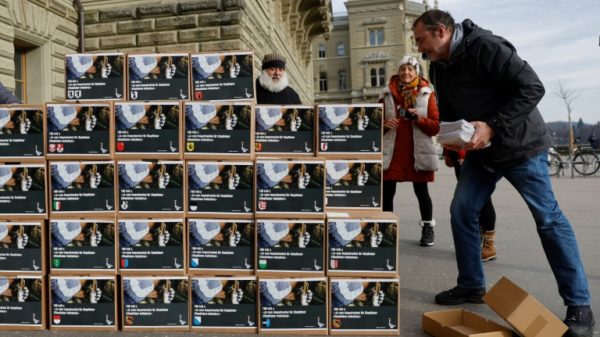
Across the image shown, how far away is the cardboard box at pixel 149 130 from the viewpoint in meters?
3.17

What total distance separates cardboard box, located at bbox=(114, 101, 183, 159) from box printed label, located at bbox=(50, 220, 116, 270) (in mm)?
481

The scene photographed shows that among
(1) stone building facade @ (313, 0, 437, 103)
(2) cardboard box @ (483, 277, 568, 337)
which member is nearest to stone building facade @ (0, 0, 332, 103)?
(2) cardboard box @ (483, 277, 568, 337)

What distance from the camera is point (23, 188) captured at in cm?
317

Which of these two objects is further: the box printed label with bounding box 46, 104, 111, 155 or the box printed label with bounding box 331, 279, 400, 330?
the box printed label with bounding box 46, 104, 111, 155

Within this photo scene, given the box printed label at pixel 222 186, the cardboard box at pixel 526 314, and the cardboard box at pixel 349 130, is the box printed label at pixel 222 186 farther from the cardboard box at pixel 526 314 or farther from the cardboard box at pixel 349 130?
the cardboard box at pixel 526 314

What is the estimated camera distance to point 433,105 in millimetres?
5113

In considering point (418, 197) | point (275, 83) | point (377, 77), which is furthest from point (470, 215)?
point (377, 77)

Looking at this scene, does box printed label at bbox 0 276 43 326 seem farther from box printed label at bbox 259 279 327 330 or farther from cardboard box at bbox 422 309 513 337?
cardboard box at bbox 422 309 513 337

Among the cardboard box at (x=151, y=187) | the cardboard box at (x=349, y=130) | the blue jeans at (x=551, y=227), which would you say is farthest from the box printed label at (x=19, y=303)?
the blue jeans at (x=551, y=227)

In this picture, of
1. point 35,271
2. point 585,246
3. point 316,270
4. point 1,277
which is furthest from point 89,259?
point 585,246

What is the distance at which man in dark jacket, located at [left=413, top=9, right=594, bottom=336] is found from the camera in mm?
Result: 2896

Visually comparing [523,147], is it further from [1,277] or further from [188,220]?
[1,277]

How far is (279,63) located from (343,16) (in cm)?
6061

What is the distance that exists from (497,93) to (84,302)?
2893 millimetres
